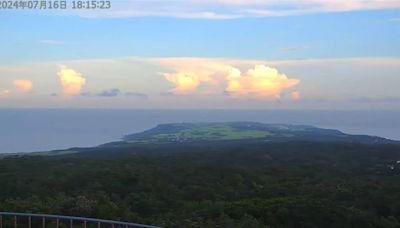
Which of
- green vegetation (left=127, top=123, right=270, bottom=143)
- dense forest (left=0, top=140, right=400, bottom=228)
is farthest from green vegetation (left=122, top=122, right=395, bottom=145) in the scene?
dense forest (left=0, top=140, right=400, bottom=228)

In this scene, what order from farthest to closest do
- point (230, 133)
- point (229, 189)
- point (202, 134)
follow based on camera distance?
point (202, 134), point (230, 133), point (229, 189)


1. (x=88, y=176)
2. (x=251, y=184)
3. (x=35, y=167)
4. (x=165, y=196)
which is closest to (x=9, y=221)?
(x=165, y=196)

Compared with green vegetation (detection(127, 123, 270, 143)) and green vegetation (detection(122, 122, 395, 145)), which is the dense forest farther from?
green vegetation (detection(127, 123, 270, 143))

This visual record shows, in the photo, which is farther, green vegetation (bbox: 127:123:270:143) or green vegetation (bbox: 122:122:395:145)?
green vegetation (bbox: 127:123:270:143)

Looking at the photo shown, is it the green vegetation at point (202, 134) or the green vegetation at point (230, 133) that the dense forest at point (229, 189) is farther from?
the green vegetation at point (202, 134)

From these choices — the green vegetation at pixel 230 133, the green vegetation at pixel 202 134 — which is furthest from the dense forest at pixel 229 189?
the green vegetation at pixel 202 134

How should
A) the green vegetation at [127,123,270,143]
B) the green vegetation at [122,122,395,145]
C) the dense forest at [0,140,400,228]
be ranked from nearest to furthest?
1. the dense forest at [0,140,400,228]
2. the green vegetation at [122,122,395,145]
3. the green vegetation at [127,123,270,143]

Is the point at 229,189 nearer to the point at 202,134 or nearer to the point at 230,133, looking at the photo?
the point at 230,133

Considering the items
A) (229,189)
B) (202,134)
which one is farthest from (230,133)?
(229,189)
